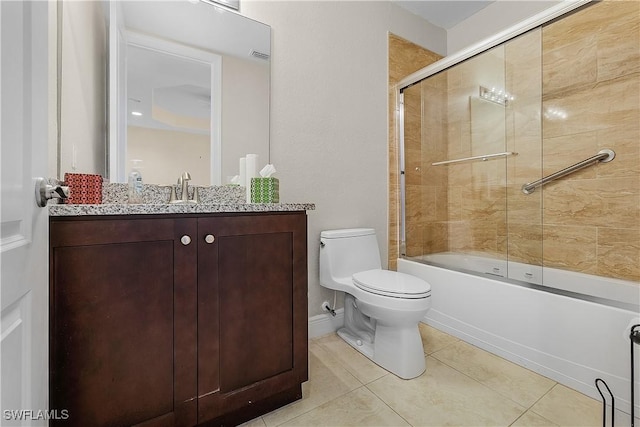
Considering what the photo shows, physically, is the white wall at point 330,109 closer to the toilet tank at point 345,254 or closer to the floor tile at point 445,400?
the toilet tank at point 345,254

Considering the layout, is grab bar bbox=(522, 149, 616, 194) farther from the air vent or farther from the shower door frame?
the air vent

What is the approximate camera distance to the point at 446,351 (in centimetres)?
168

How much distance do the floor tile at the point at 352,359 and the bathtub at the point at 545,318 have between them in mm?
663

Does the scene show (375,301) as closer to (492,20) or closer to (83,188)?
(83,188)

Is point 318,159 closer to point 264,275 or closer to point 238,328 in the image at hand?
point 264,275

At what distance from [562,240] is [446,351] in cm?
116

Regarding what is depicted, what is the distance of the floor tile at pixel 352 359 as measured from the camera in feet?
4.81

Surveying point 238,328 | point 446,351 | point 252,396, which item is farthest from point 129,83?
point 446,351

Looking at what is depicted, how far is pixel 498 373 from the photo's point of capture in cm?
146

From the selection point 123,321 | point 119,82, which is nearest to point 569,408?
point 123,321

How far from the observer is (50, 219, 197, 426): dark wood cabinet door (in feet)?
2.64

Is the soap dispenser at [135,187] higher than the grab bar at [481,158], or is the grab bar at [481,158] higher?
the grab bar at [481,158]

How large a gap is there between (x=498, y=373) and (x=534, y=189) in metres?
1.26

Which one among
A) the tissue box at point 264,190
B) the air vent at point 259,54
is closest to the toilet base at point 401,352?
the tissue box at point 264,190
